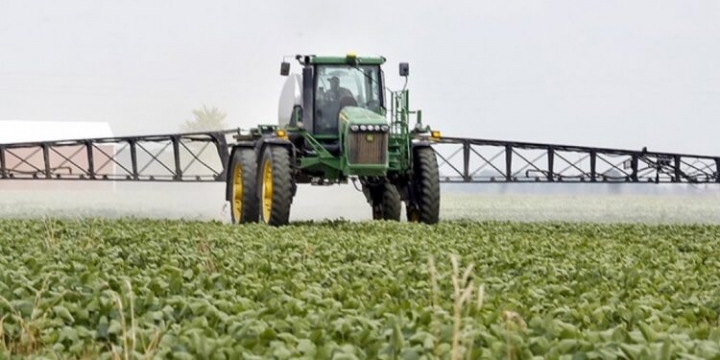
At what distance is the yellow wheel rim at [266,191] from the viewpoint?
77.8 feet

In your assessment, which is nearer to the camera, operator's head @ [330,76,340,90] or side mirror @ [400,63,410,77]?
side mirror @ [400,63,410,77]

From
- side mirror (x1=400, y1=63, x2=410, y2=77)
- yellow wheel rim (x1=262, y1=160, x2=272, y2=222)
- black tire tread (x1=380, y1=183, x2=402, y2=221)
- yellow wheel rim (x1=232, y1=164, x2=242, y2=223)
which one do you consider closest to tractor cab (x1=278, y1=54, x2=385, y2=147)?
side mirror (x1=400, y1=63, x2=410, y2=77)

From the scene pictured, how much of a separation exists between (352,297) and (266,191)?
560 inches

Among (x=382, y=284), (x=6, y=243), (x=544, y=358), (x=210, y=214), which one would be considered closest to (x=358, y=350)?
(x=544, y=358)

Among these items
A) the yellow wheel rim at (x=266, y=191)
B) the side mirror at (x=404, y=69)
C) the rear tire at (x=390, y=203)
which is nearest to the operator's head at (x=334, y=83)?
the side mirror at (x=404, y=69)

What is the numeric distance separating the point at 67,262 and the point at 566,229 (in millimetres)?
14159

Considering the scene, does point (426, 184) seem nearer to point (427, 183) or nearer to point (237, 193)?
point (427, 183)

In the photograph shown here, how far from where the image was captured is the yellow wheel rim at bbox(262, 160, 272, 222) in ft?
77.8

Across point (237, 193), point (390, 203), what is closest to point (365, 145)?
point (390, 203)

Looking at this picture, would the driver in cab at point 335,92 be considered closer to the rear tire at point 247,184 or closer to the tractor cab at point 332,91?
the tractor cab at point 332,91

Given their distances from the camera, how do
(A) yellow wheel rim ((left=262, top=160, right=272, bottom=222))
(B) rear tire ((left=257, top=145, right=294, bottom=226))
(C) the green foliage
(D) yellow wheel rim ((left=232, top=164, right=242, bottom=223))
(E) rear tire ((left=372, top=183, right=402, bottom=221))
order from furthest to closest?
(E) rear tire ((left=372, top=183, right=402, bottom=221)) < (D) yellow wheel rim ((left=232, top=164, right=242, bottom=223)) < (A) yellow wheel rim ((left=262, top=160, right=272, bottom=222)) < (B) rear tire ((left=257, top=145, right=294, bottom=226)) < (C) the green foliage

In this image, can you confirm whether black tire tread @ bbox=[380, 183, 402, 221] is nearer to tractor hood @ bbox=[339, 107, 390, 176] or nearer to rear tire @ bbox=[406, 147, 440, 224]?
rear tire @ bbox=[406, 147, 440, 224]

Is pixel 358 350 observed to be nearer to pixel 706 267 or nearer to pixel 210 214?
pixel 706 267

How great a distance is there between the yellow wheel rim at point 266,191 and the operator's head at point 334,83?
2.33 m
